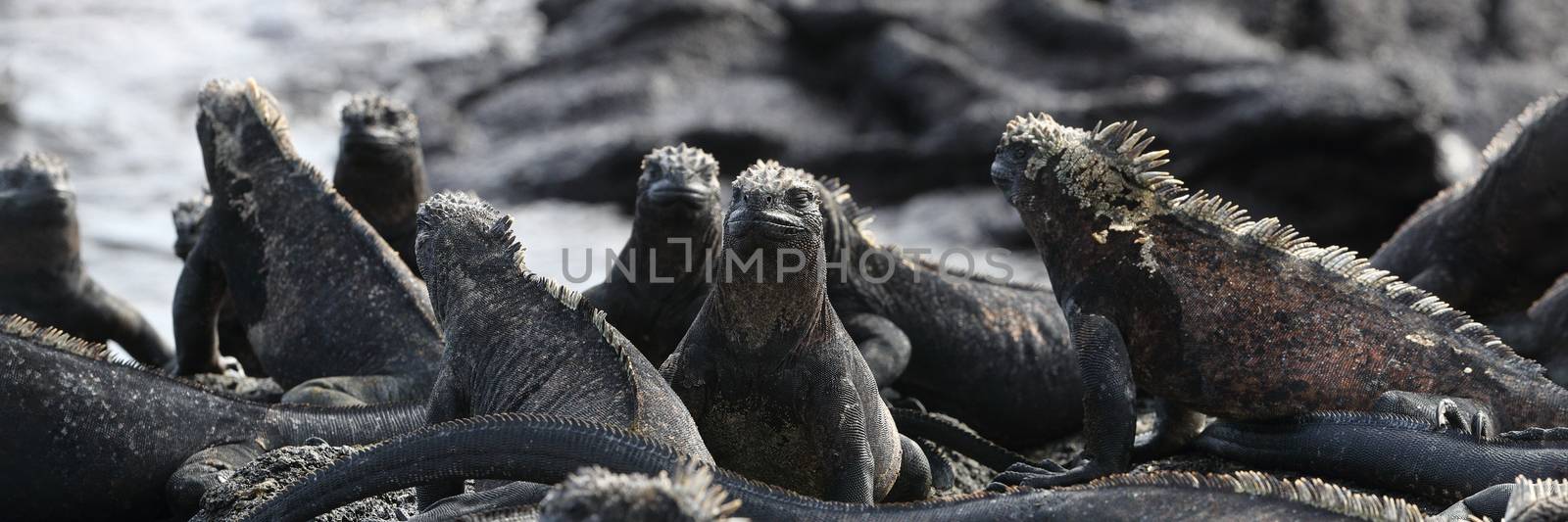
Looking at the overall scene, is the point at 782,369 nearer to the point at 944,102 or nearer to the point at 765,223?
the point at 765,223

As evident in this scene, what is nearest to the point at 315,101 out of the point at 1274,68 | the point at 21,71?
the point at 21,71

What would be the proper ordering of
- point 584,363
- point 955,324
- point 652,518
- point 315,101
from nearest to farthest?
point 652,518
point 584,363
point 955,324
point 315,101

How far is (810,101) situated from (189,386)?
11.5m

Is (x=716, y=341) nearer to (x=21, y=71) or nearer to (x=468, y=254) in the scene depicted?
(x=468, y=254)

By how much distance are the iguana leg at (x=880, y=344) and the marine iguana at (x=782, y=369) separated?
3.59 ft

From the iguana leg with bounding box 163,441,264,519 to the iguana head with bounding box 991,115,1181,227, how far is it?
2321 mm

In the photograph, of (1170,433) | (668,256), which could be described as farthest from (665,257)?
(1170,433)

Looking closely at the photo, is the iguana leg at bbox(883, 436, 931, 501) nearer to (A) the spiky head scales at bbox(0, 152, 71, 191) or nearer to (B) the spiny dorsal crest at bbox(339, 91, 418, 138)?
(B) the spiny dorsal crest at bbox(339, 91, 418, 138)

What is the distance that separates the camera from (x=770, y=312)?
4078mm

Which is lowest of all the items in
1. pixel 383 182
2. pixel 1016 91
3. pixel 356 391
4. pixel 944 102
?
pixel 356 391

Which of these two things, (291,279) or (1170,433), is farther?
Answer: (291,279)

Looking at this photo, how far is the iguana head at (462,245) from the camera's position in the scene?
4.31 meters

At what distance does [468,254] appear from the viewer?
434 cm

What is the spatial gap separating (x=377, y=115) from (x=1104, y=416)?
11.1ft
